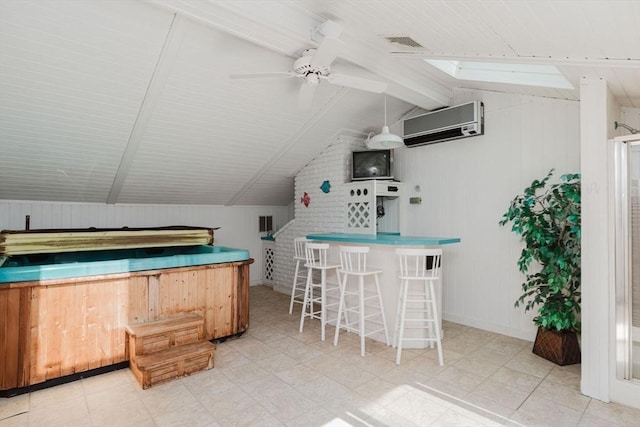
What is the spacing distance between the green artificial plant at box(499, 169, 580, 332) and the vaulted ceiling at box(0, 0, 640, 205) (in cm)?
99

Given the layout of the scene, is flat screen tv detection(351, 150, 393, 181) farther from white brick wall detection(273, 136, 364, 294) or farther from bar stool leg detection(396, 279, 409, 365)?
bar stool leg detection(396, 279, 409, 365)

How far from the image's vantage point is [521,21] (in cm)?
196

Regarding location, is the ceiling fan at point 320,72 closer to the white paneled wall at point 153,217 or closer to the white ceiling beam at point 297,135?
the white ceiling beam at point 297,135

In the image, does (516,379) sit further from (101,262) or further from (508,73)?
(101,262)

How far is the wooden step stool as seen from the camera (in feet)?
9.21

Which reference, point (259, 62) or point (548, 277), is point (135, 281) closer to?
point (259, 62)

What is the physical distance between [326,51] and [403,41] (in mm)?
739

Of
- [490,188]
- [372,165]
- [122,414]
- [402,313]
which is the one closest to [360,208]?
[372,165]

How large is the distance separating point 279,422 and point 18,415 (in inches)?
73.7

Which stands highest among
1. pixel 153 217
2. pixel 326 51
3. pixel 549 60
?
pixel 326 51

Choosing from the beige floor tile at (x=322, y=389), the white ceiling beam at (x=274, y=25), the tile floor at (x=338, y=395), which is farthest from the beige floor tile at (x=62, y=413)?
the white ceiling beam at (x=274, y=25)

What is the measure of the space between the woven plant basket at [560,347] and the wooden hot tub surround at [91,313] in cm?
323

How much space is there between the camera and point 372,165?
4922mm

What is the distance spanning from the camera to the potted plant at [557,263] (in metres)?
3.11
